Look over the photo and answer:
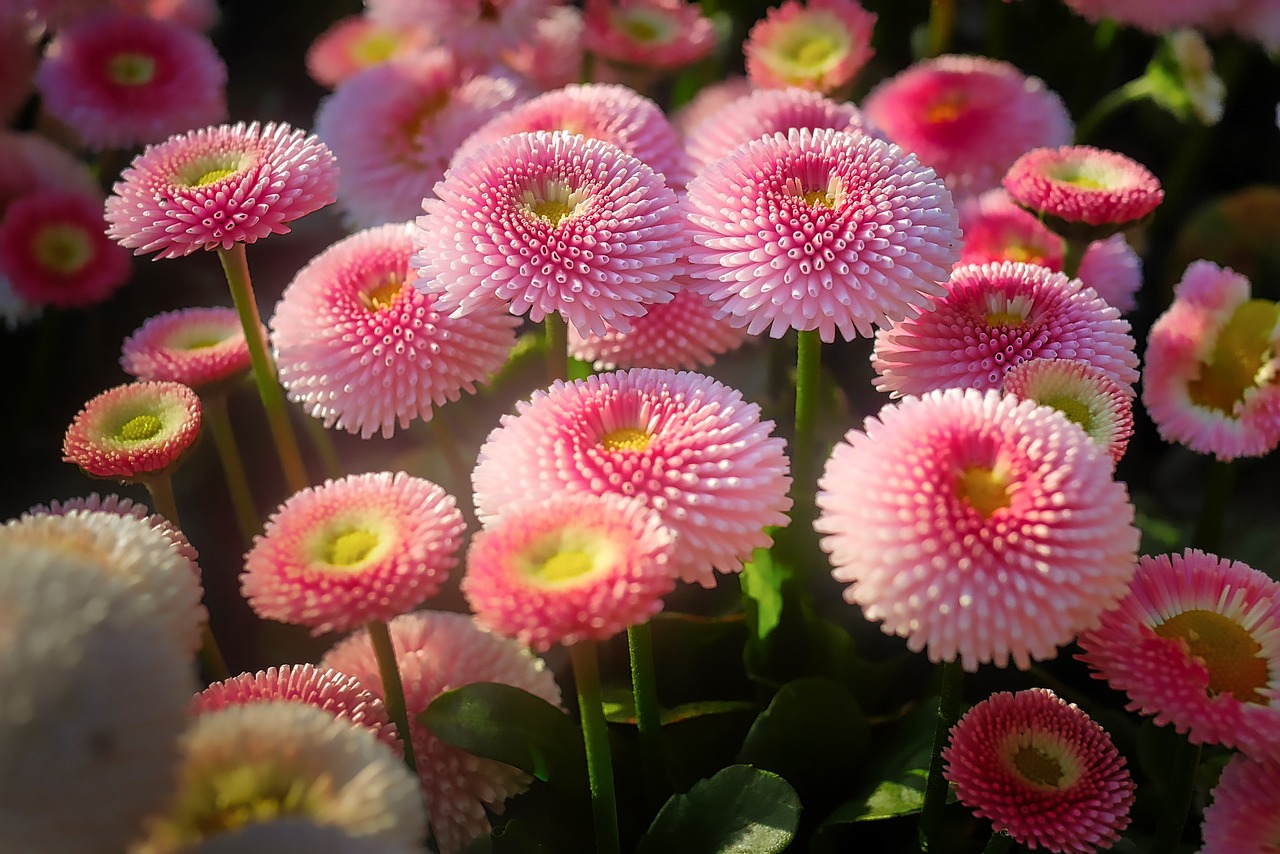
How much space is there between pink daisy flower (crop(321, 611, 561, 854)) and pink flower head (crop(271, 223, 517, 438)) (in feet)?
0.44

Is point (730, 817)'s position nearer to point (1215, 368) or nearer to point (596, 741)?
point (596, 741)

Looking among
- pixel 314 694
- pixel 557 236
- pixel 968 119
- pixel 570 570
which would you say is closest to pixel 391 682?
pixel 314 694

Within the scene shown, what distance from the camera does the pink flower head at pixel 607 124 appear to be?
2.52 ft

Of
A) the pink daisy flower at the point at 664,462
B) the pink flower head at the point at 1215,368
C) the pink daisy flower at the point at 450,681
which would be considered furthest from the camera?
the pink flower head at the point at 1215,368

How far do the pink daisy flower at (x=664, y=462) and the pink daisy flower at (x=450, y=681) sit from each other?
142 millimetres

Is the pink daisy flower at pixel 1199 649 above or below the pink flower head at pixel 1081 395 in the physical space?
below

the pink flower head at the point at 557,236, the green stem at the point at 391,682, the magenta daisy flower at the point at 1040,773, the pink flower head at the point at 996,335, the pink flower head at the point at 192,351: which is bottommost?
the magenta daisy flower at the point at 1040,773

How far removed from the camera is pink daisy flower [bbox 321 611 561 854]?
1.97ft

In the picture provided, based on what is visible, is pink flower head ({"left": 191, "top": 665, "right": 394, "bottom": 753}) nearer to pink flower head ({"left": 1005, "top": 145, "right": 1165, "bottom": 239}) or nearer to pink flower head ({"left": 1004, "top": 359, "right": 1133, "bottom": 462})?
pink flower head ({"left": 1004, "top": 359, "right": 1133, "bottom": 462})

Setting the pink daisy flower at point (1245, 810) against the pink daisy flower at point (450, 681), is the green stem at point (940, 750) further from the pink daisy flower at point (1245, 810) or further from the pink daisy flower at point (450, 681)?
the pink daisy flower at point (450, 681)

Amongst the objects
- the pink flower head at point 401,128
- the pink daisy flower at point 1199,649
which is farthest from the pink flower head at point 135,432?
the pink daisy flower at point 1199,649

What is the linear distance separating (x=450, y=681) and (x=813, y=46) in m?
0.76

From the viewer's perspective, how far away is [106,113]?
995 millimetres

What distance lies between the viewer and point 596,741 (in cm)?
52
